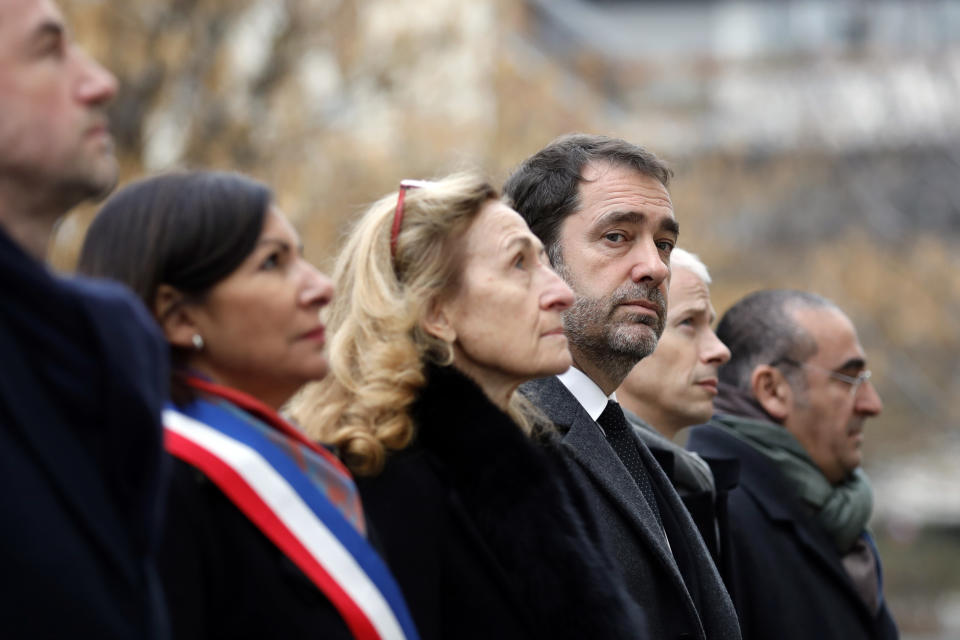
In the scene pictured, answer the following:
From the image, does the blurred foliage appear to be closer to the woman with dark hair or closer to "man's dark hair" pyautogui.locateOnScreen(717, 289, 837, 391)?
the woman with dark hair

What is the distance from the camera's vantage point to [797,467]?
494 cm

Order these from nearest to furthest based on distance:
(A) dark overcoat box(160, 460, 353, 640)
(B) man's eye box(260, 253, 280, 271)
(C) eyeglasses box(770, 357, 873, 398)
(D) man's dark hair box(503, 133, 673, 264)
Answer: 1. (A) dark overcoat box(160, 460, 353, 640)
2. (B) man's eye box(260, 253, 280, 271)
3. (D) man's dark hair box(503, 133, 673, 264)
4. (C) eyeglasses box(770, 357, 873, 398)

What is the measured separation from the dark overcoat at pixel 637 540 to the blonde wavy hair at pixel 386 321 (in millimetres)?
263

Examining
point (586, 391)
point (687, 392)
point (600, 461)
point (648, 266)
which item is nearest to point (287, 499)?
point (600, 461)

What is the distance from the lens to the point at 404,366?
2.82 m

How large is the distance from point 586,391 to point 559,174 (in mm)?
663

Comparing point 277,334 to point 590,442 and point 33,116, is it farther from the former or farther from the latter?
point 590,442

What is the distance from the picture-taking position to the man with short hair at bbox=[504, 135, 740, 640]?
3426 millimetres

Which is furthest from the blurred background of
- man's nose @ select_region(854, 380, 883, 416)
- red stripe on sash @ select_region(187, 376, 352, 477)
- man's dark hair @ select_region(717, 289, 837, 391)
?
man's nose @ select_region(854, 380, 883, 416)

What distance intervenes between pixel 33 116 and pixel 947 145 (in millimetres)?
20047

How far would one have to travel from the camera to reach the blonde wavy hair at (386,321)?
8.95ft

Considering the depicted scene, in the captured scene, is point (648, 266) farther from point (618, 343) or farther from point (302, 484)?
point (302, 484)

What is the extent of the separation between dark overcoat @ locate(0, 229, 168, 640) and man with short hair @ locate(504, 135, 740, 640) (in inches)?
62.5

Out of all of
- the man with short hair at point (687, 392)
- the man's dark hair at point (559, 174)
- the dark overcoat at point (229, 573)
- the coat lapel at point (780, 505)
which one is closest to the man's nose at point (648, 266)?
the man's dark hair at point (559, 174)
